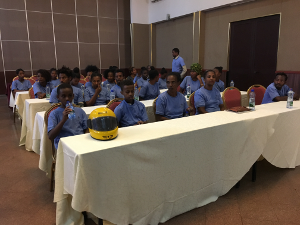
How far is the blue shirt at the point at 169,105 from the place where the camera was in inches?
115

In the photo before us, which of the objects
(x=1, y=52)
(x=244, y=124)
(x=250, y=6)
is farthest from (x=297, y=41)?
(x=1, y=52)

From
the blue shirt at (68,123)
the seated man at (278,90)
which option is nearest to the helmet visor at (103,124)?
the blue shirt at (68,123)

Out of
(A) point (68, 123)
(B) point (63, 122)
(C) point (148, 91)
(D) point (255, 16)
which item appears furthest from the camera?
(D) point (255, 16)

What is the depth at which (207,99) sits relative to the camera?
3215 mm

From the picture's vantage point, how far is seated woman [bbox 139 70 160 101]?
4.30 m

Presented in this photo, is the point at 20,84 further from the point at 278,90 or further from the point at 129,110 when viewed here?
the point at 278,90

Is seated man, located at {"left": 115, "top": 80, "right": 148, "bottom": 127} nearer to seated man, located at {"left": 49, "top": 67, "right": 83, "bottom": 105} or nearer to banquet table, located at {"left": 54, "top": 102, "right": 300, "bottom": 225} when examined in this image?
banquet table, located at {"left": 54, "top": 102, "right": 300, "bottom": 225}


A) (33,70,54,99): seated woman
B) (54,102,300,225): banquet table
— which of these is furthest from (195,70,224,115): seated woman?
(33,70,54,99): seated woman

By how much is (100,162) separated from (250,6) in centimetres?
682

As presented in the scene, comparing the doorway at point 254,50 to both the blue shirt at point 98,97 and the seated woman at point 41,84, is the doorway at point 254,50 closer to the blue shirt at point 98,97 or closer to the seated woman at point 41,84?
the blue shirt at point 98,97

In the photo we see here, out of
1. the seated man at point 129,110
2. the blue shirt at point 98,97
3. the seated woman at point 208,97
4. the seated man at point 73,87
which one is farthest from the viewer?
the blue shirt at point 98,97

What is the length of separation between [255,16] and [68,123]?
6305 millimetres

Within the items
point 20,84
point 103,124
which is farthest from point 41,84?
point 103,124

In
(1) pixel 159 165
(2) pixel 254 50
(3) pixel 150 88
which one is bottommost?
(1) pixel 159 165
